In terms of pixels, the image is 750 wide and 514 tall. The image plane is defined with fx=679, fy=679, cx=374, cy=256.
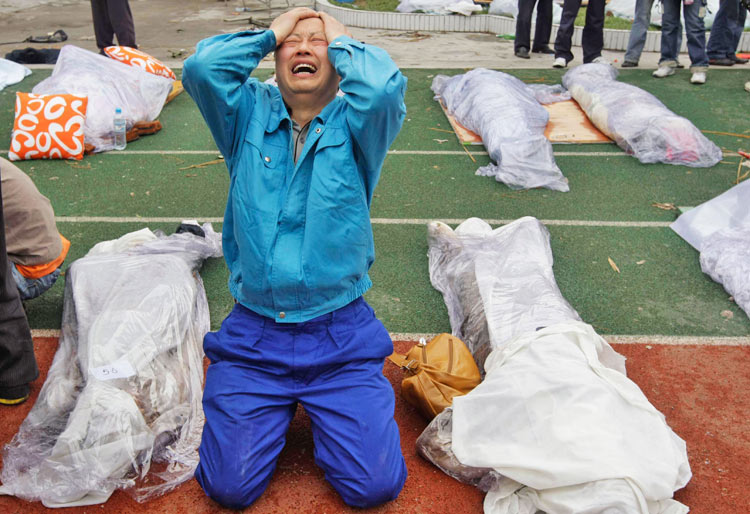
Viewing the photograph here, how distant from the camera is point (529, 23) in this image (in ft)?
31.9

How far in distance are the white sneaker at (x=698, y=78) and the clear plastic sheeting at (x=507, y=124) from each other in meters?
2.37

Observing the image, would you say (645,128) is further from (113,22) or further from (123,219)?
(113,22)

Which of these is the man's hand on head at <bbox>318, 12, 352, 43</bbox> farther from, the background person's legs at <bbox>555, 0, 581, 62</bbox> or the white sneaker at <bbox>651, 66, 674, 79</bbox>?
the background person's legs at <bbox>555, 0, 581, 62</bbox>

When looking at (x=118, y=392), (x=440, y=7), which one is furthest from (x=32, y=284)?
(x=440, y=7)

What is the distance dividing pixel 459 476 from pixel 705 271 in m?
2.41

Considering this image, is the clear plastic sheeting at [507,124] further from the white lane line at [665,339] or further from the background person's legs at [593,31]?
the background person's legs at [593,31]

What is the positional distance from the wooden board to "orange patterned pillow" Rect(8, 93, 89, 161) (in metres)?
3.59

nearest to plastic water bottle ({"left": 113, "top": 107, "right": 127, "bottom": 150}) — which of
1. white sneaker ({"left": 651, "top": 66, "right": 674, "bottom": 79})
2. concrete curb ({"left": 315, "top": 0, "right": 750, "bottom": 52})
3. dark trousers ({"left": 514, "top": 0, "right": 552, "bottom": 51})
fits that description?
dark trousers ({"left": 514, "top": 0, "right": 552, "bottom": 51})

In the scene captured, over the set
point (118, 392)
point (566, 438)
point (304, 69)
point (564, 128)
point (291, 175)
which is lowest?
point (564, 128)

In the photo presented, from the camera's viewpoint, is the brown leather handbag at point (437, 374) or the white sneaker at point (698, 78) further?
the white sneaker at point (698, 78)

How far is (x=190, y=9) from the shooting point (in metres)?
14.8

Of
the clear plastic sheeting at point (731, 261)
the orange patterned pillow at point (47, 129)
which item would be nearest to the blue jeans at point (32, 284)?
the orange patterned pillow at point (47, 129)

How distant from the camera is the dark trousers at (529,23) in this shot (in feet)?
31.7

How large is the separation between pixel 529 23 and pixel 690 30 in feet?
7.44
